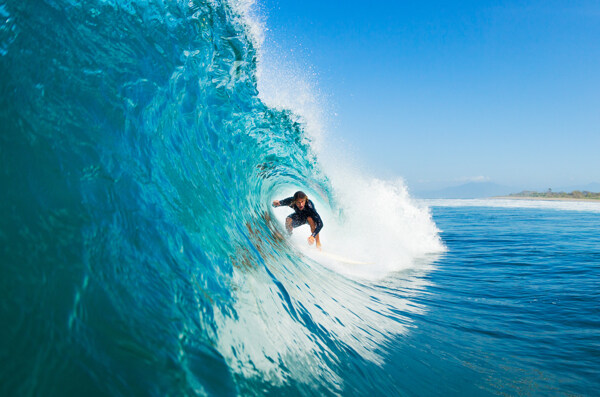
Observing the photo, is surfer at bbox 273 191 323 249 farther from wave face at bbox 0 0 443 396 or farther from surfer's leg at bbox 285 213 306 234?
wave face at bbox 0 0 443 396

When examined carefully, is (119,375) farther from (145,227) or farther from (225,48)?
(225,48)

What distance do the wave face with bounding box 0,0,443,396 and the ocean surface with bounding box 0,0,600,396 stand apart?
1cm

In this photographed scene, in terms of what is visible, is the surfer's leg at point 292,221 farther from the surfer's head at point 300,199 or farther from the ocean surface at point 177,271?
the ocean surface at point 177,271

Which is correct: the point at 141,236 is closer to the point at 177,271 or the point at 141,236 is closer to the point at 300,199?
the point at 177,271

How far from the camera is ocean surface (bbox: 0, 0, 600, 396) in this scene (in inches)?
67.7

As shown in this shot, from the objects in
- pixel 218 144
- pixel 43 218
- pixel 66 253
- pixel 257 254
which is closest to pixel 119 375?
pixel 66 253

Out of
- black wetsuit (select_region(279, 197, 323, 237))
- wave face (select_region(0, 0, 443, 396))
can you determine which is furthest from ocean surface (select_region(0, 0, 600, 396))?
black wetsuit (select_region(279, 197, 323, 237))

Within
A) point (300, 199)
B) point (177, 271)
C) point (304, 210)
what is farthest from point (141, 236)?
point (304, 210)

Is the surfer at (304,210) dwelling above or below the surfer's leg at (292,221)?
above

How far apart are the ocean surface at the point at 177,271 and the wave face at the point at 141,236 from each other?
0.01m

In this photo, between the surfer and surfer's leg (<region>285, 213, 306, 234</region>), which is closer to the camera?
the surfer

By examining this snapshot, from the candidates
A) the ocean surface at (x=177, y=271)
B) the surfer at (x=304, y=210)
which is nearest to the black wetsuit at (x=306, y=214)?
the surfer at (x=304, y=210)

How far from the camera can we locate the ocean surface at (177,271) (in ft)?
5.64

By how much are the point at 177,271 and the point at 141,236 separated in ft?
1.20
